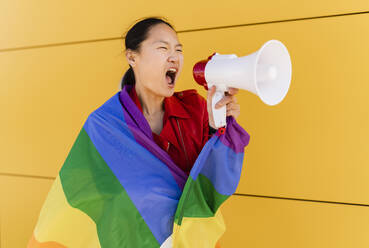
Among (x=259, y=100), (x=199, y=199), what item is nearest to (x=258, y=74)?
(x=199, y=199)

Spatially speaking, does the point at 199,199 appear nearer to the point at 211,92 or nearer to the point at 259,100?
the point at 211,92

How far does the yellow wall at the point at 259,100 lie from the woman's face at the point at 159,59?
48cm

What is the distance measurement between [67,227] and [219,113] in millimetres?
650

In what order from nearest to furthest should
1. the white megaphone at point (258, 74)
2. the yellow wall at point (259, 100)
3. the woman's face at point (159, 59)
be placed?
the white megaphone at point (258, 74), the woman's face at point (159, 59), the yellow wall at point (259, 100)

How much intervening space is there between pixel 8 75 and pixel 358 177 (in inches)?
86.3

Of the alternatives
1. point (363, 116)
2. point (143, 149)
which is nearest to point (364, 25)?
point (363, 116)

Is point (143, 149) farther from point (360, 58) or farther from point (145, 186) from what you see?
point (360, 58)

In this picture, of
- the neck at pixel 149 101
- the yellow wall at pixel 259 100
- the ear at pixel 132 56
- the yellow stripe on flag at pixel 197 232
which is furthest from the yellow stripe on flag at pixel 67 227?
the yellow wall at pixel 259 100

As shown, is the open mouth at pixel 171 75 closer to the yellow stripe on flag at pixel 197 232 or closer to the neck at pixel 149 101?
the neck at pixel 149 101

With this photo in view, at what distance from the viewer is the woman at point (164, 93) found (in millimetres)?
1228

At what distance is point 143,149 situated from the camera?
1.14 meters

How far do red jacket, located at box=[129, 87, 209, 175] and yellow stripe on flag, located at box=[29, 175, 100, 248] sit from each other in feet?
1.23

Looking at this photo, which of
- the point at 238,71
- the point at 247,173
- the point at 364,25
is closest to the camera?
the point at 238,71

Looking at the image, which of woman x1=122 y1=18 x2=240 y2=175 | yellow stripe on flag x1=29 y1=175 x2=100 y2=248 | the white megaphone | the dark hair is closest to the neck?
woman x1=122 y1=18 x2=240 y2=175
